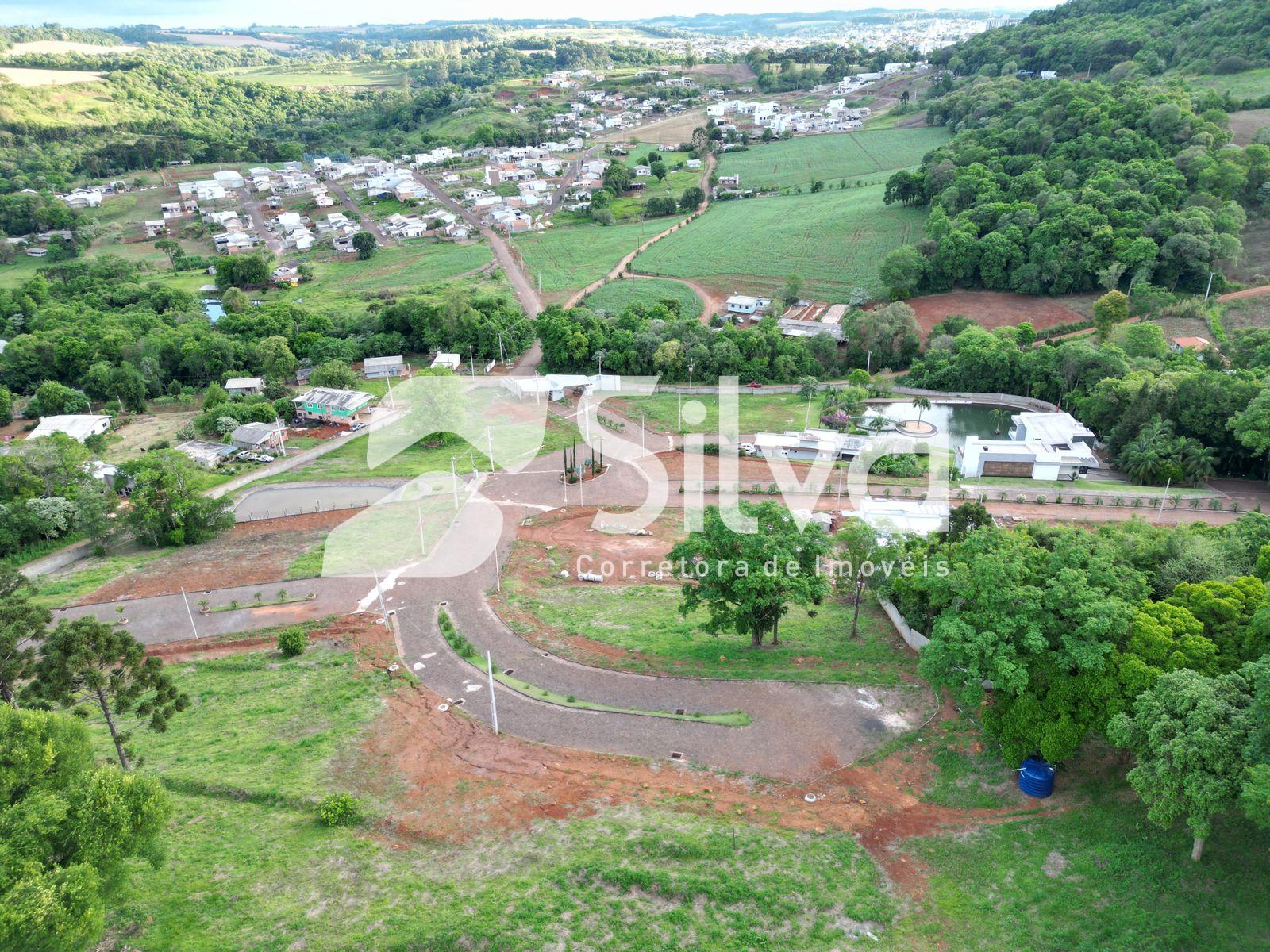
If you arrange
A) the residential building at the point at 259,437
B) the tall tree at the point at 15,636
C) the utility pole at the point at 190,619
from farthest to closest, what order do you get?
the residential building at the point at 259,437 < the utility pole at the point at 190,619 < the tall tree at the point at 15,636

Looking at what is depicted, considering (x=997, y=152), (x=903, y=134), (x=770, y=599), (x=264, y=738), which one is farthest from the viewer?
(x=903, y=134)

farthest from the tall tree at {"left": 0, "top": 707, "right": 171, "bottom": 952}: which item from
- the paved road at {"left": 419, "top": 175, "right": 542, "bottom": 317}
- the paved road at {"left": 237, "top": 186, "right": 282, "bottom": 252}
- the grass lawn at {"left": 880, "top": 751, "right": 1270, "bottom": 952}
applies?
the paved road at {"left": 237, "top": 186, "right": 282, "bottom": 252}

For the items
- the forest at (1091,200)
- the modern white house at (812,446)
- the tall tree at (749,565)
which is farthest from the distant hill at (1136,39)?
the tall tree at (749,565)

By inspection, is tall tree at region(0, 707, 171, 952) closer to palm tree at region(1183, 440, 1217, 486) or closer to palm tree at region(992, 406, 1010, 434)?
palm tree at region(1183, 440, 1217, 486)

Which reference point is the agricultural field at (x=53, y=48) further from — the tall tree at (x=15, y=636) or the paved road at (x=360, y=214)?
the tall tree at (x=15, y=636)

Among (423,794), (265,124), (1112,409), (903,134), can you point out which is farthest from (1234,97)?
(265,124)

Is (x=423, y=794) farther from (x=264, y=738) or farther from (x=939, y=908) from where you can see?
(x=939, y=908)

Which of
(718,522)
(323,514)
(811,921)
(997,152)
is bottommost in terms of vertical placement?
(323,514)
